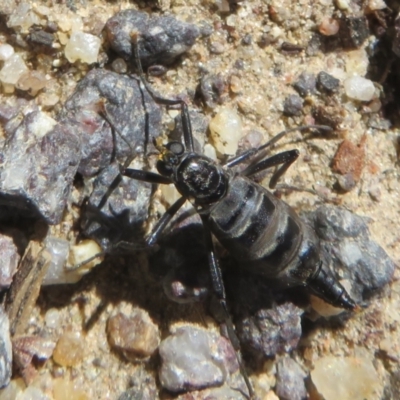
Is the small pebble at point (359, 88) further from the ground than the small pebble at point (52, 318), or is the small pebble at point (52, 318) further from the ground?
the small pebble at point (359, 88)

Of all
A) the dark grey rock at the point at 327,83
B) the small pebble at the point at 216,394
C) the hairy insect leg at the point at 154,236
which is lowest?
the small pebble at the point at 216,394

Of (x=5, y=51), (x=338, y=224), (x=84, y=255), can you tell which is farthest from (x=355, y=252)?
(x=5, y=51)

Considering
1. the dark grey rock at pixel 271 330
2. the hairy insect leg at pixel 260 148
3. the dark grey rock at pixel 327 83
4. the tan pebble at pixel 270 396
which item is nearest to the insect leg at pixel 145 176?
the hairy insect leg at pixel 260 148

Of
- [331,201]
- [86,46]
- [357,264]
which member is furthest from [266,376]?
[86,46]

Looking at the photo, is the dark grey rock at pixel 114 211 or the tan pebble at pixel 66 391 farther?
the dark grey rock at pixel 114 211

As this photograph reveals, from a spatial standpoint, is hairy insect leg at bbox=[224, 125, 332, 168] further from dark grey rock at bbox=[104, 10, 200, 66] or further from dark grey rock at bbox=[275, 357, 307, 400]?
dark grey rock at bbox=[275, 357, 307, 400]

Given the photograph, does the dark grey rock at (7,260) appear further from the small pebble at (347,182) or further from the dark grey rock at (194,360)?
the small pebble at (347,182)
